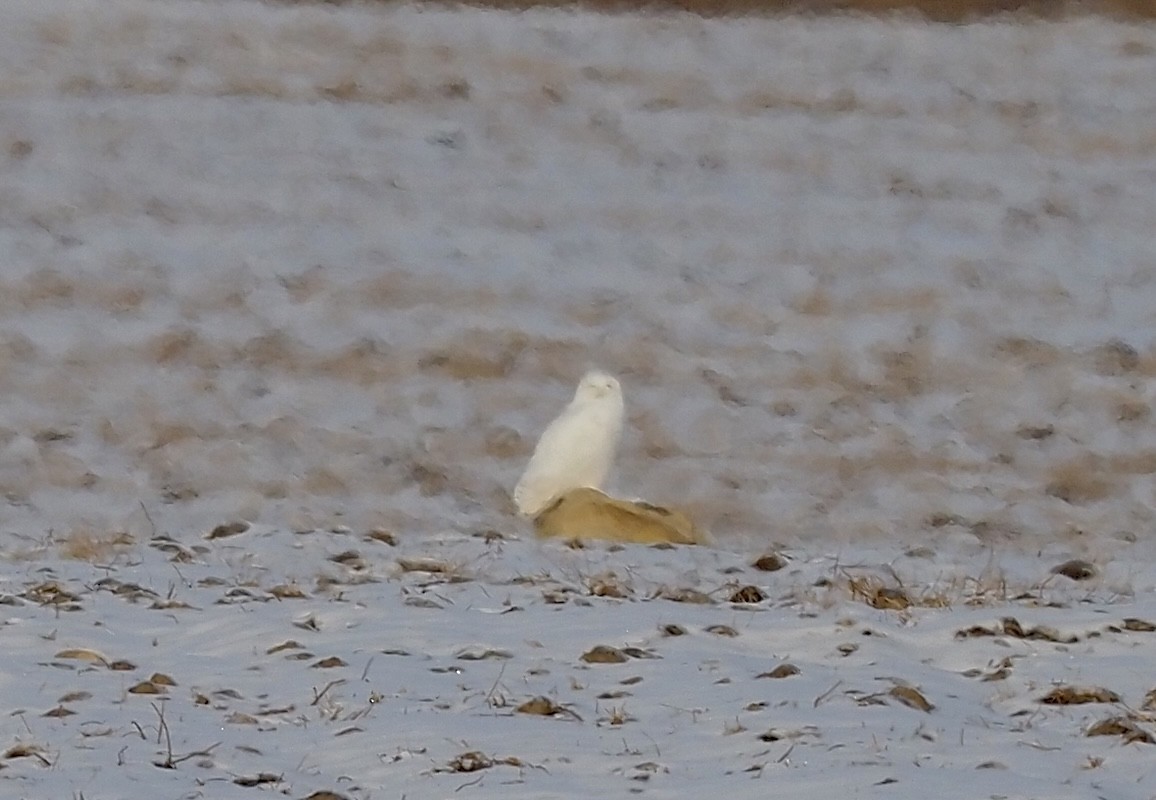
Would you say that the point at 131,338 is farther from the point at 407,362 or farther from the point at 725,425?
the point at 725,425

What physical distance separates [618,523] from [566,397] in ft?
15.7

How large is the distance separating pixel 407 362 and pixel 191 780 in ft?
31.9

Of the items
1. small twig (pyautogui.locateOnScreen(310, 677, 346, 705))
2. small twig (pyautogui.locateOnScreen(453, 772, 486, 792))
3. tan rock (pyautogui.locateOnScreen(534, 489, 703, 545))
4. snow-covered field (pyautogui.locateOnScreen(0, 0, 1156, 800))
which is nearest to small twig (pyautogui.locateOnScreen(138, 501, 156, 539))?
snow-covered field (pyautogui.locateOnScreen(0, 0, 1156, 800))

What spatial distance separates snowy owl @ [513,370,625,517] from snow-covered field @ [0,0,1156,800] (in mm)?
334

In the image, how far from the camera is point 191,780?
5.67 metres

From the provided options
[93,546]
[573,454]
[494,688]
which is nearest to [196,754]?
[494,688]

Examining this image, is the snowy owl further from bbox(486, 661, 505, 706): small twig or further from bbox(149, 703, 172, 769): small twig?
bbox(149, 703, 172, 769): small twig

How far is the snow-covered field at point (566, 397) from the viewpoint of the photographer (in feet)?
20.6

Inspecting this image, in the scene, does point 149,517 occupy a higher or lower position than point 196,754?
lower

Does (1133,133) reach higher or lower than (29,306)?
higher

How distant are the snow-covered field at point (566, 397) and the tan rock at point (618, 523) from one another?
40 centimetres

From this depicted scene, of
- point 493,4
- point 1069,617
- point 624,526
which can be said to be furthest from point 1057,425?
point 493,4

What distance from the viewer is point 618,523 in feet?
32.1

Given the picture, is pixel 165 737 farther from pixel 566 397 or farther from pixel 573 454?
pixel 566 397
